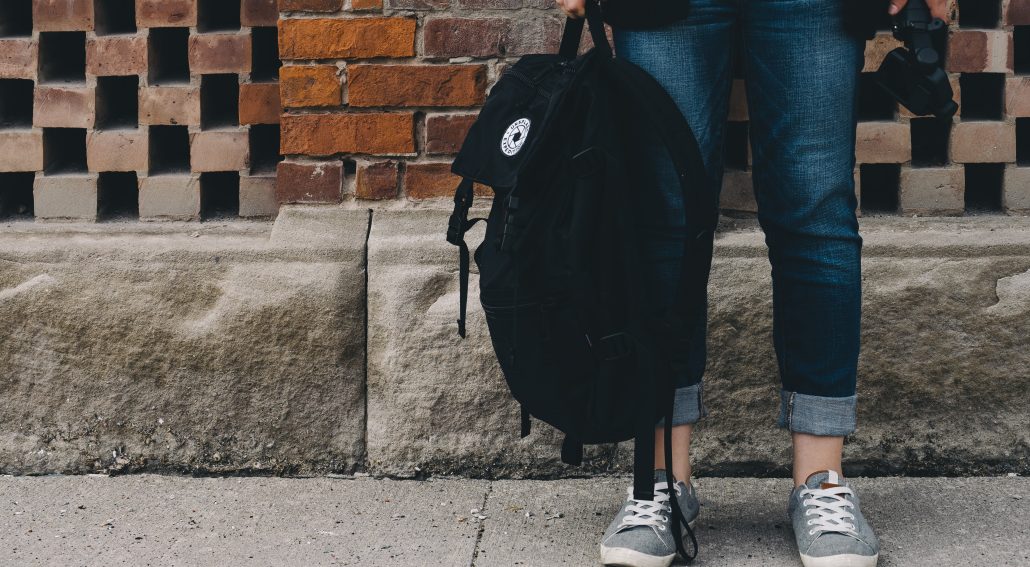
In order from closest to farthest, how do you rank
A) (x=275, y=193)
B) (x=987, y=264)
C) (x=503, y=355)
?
1. (x=503, y=355)
2. (x=987, y=264)
3. (x=275, y=193)

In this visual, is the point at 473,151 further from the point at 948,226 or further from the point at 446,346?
the point at 948,226

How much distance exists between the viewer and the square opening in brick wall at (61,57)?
2.49 m

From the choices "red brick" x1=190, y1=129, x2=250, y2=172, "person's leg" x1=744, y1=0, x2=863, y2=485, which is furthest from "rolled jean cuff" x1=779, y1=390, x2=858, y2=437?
"red brick" x1=190, y1=129, x2=250, y2=172

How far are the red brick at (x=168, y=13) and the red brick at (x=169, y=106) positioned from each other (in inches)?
5.5

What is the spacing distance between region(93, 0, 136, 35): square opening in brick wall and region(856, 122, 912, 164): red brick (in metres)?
1.64

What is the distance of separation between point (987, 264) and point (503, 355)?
1086mm

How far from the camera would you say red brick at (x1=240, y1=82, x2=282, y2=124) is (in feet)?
8.02

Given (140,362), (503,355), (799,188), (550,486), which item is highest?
(799,188)

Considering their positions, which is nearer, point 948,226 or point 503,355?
point 503,355

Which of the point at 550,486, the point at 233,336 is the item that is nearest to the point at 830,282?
the point at 550,486

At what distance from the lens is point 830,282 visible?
189 cm

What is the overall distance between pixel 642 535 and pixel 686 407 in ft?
0.82

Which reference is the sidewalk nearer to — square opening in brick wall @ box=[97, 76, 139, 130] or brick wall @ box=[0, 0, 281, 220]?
brick wall @ box=[0, 0, 281, 220]

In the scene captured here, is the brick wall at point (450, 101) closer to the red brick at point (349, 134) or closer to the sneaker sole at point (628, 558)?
the red brick at point (349, 134)
